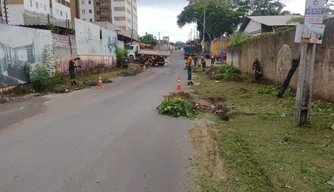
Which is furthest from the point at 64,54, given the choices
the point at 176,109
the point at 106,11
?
the point at 106,11

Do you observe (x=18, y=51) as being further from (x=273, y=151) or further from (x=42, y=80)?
(x=273, y=151)

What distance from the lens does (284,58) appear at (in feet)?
37.5

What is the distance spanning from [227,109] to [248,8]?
5723cm

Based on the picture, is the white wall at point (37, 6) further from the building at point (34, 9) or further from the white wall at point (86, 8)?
the white wall at point (86, 8)

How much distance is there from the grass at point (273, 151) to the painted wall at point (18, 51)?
378 inches

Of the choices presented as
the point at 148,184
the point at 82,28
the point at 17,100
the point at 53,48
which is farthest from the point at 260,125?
the point at 82,28

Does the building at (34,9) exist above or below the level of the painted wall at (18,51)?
above

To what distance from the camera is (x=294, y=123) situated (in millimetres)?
6418

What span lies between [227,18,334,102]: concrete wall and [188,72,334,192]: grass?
2.41 ft

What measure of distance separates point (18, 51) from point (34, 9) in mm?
45456

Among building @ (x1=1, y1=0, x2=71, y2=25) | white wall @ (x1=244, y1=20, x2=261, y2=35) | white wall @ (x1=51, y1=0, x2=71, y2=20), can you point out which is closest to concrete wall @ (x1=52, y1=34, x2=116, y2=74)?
building @ (x1=1, y1=0, x2=71, y2=25)

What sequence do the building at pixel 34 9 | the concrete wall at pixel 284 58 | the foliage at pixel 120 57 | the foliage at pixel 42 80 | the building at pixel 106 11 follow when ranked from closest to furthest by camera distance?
1. the concrete wall at pixel 284 58
2. the foliage at pixel 42 80
3. the foliage at pixel 120 57
4. the building at pixel 34 9
5. the building at pixel 106 11

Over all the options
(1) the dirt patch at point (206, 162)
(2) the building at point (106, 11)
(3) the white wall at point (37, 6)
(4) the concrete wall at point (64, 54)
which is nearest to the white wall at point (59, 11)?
(3) the white wall at point (37, 6)

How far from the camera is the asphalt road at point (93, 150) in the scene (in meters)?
3.72
